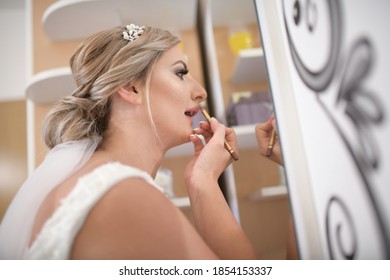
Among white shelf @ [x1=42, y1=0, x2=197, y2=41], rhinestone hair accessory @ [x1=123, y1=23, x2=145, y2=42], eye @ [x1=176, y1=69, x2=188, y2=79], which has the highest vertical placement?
white shelf @ [x1=42, y1=0, x2=197, y2=41]

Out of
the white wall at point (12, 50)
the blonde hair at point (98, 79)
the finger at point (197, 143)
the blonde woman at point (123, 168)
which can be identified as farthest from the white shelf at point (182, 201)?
the white wall at point (12, 50)

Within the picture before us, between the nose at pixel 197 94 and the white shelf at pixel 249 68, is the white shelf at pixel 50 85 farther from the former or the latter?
the white shelf at pixel 249 68

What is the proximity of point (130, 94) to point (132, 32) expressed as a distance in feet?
0.49

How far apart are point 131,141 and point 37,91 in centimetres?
30

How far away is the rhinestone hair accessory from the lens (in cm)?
83

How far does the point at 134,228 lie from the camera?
608mm

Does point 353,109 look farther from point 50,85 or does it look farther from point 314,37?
point 50,85

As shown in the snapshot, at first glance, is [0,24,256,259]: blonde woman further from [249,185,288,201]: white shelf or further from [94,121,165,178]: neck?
[249,185,288,201]: white shelf

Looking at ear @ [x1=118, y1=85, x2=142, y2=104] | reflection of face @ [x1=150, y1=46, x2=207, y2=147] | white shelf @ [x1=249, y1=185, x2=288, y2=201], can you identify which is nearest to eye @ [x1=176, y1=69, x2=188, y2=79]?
reflection of face @ [x1=150, y1=46, x2=207, y2=147]

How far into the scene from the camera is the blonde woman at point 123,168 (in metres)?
0.61

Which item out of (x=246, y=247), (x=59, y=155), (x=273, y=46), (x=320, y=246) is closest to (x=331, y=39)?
(x=273, y=46)

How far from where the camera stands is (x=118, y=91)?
2.65 ft

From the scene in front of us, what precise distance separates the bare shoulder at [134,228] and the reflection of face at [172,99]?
8.9 inches
